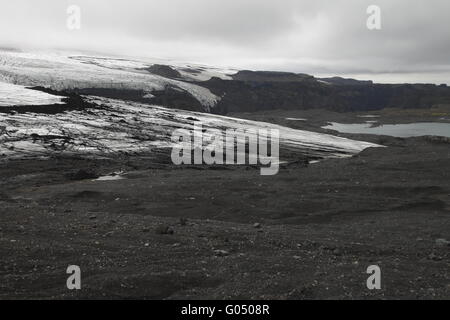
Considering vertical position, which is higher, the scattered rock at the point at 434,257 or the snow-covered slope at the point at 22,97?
the snow-covered slope at the point at 22,97

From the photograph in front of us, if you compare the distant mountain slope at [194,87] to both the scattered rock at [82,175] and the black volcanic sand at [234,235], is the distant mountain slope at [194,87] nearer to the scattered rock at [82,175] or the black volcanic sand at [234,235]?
the scattered rock at [82,175]

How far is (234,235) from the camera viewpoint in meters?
14.4

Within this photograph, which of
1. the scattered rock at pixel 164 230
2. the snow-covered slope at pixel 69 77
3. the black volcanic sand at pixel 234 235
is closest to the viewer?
the black volcanic sand at pixel 234 235

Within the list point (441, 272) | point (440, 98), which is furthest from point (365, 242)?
point (440, 98)

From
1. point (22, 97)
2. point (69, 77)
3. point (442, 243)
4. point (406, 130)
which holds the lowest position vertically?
point (442, 243)

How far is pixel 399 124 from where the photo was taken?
363 feet

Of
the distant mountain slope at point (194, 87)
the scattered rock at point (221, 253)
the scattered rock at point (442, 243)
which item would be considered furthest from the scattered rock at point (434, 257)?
the distant mountain slope at point (194, 87)

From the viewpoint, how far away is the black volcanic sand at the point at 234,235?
32.0 feet

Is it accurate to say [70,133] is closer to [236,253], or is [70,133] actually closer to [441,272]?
[236,253]

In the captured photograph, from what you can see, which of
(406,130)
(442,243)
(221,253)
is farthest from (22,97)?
(406,130)

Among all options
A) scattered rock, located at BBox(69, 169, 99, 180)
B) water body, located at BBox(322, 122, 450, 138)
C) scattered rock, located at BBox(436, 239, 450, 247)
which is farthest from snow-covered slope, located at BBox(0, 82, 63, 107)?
water body, located at BBox(322, 122, 450, 138)

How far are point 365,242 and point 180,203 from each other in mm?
9259

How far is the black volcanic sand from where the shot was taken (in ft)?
32.0

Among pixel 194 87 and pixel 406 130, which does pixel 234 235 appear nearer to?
pixel 406 130
